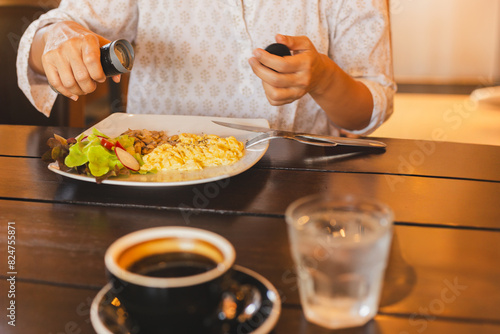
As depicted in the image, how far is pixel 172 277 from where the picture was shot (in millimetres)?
514

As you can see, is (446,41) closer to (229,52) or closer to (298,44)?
(229,52)

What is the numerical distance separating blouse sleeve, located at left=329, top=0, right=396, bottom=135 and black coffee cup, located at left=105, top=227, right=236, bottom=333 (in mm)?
1107

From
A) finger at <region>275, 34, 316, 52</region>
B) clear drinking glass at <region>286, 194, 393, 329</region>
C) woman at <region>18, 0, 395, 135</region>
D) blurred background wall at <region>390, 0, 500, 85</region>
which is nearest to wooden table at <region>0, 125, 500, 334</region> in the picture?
clear drinking glass at <region>286, 194, 393, 329</region>

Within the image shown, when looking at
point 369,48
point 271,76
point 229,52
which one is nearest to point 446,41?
point 369,48

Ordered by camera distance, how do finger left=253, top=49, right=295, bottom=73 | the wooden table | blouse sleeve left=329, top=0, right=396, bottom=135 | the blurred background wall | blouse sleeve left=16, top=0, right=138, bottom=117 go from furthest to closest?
the blurred background wall → blouse sleeve left=329, top=0, right=396, bottom=135 → blouse sleeve left=16, top=0, right=138, bottom=117 → finger left=253, top=49, right=295, bottom=73 → the wooden table

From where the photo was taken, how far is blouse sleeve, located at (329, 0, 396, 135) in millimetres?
1542

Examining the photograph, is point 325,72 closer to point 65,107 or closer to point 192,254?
point 192,254

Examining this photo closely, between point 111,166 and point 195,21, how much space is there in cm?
83

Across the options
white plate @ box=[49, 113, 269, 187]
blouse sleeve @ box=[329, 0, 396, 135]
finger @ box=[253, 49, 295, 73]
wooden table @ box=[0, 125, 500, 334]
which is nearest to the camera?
wooden table @ box=[0, 125, 500, 334]

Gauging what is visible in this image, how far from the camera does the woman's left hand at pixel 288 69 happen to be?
1.12 m

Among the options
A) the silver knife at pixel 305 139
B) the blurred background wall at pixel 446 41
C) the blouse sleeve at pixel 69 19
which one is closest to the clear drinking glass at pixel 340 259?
the silver knife at pixel 305 139

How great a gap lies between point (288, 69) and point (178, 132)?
11.9 inches

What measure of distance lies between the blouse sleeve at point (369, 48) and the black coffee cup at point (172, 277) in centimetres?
111

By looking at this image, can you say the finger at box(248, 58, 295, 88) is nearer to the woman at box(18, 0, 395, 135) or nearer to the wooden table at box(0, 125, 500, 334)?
the wooden table at box(0, 125, 500, 334)
